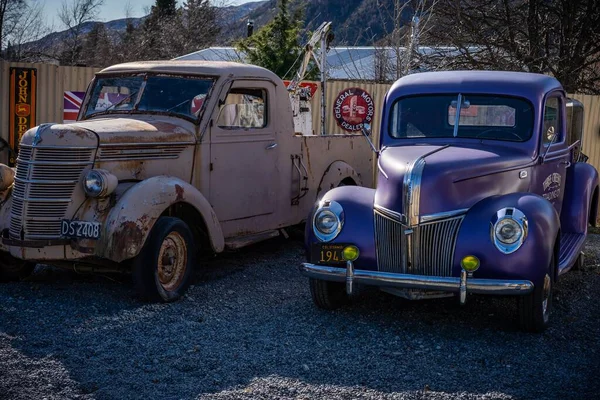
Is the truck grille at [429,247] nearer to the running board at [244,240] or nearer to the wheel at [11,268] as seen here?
the running board at [244,240]

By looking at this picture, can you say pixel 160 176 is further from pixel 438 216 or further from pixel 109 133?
pixel 438 216

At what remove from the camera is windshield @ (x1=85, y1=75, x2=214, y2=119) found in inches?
283

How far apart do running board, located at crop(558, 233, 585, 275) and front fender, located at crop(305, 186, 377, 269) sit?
1530mm

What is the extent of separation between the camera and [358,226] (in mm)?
5645

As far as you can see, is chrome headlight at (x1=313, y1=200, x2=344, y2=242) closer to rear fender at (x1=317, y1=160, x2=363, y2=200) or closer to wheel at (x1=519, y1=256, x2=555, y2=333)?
wheel at (x1=519, y1=256, x2=555, y2=333)

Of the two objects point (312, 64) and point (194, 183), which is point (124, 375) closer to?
point (194, 183)

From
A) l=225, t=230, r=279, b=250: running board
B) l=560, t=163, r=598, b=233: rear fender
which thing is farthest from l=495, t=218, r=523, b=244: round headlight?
l=225, t=230, r=279, b=250: running board

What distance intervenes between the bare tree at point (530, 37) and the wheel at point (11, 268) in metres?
10.7

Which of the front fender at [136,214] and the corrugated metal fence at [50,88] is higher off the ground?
the corrugated metal fence at [50,88]

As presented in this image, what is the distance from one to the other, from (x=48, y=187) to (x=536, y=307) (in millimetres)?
3709

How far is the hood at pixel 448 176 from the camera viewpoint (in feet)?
17.6

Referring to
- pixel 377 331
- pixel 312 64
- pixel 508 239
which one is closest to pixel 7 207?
pixel 377 331

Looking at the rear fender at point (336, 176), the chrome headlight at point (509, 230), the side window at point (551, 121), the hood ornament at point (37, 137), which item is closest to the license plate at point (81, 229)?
the hood ornament at point (37, 137)

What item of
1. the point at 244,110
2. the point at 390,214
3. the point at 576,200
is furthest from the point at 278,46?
the point at 390,214
